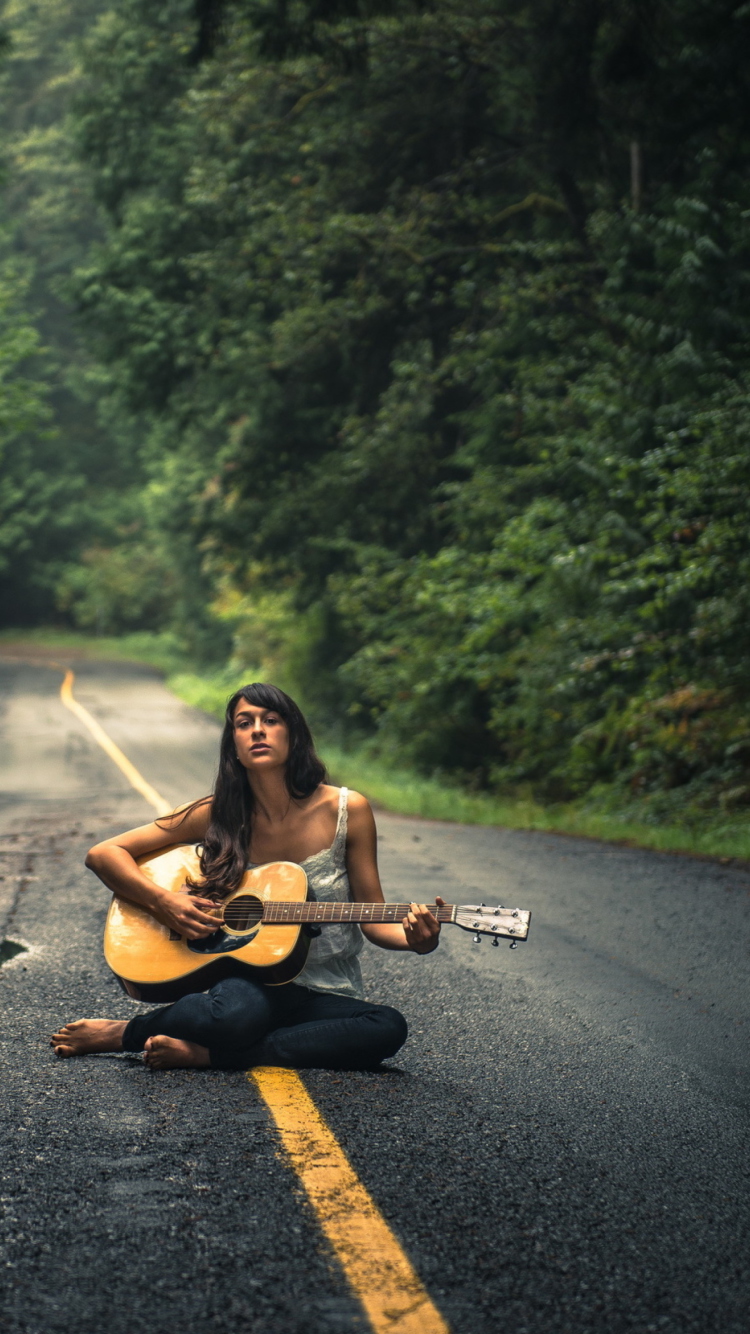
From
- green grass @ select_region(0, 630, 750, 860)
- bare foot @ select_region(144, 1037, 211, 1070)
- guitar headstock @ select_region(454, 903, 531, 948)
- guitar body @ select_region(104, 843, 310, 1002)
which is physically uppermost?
guitar headstock @ select_region(454, 903, 531, 948)

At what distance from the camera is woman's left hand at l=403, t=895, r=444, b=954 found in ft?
12.5

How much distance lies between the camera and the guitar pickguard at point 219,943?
4.16m

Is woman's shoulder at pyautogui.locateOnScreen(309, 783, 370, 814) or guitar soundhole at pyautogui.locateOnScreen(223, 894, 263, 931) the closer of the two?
guitar soundhole at pyautogui.locateOnScreen(223, 894, 263, 931)

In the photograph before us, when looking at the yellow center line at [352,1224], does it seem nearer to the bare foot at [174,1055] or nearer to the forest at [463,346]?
the bare foot at [174,1055]

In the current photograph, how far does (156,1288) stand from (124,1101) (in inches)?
50.7

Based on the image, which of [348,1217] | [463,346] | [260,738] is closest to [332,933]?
[260,738]

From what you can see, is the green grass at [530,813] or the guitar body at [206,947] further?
the green grass at [530,813]

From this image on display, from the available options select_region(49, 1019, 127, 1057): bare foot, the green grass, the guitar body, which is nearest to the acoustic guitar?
the guitar body

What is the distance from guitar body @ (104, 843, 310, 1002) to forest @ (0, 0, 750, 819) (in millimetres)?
7458

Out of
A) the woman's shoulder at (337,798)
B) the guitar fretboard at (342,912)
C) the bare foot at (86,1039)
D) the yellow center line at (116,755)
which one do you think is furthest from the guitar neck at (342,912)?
the yellow center line at (116,755)

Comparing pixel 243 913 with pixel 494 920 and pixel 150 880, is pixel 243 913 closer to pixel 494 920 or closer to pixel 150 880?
pixel 150 880

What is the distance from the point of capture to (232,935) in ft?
13.8

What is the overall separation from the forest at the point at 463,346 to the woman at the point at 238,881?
7070 millimetres

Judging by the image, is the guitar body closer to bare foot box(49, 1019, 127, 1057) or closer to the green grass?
bare foot box(49, 1019, 127, 1057)
